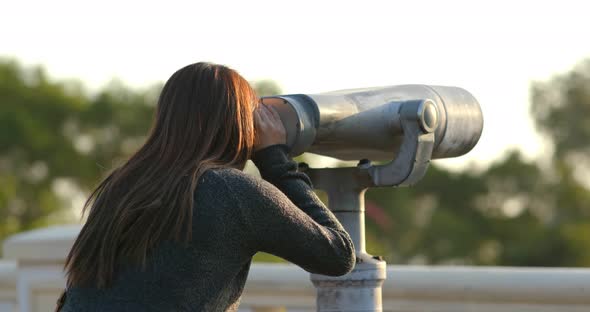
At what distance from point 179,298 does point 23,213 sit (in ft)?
96.5

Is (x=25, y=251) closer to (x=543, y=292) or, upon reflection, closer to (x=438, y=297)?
(x=438, y=297)

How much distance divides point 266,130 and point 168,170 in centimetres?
26

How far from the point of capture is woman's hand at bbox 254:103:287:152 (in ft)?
8.57

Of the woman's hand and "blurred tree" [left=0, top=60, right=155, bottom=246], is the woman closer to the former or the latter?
the woman's hand

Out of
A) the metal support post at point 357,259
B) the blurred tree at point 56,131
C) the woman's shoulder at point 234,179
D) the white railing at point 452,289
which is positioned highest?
the woman's shoulder at point 234,179

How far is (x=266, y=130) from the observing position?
8.57 ft

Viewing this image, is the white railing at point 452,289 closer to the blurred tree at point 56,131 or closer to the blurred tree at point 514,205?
the blurred tree at point 56,131

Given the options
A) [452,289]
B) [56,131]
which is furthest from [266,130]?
[56,131]

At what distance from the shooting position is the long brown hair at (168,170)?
241 cm

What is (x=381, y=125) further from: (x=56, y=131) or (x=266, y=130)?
(x=56, y=131)

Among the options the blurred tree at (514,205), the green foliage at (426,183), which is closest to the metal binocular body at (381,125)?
the green foliage at (426,183)

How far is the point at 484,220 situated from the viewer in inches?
1506

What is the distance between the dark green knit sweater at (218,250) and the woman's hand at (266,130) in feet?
0.54

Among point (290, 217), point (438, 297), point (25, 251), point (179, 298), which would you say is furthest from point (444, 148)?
point (25, 251)
